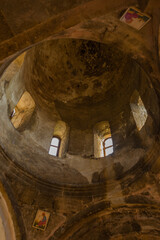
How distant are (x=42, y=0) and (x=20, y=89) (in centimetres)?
489

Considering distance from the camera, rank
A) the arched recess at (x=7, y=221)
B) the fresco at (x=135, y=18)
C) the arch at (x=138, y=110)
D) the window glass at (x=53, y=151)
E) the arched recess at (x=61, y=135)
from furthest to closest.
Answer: the arched recess at (x=61, y=135) < the window glass at (x=53, y=151) < the arch at (x=138, y=110) < the arched recess at (x=7, y=221) < the fresco at (x=135, y=18)

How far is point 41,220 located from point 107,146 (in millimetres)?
3521

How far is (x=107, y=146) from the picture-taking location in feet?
27.5

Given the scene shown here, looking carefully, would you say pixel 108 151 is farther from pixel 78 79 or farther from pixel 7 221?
pixel 78 79

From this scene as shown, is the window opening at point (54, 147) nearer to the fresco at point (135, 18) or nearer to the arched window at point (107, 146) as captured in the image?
the arched window at point (107, 146)

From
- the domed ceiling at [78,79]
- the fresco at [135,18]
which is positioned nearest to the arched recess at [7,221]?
the domed ceiling at [78,79]

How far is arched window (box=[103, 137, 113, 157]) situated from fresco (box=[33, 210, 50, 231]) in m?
2.99

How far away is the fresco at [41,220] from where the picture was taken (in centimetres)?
574

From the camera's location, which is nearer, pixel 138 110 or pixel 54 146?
pixel 138 110

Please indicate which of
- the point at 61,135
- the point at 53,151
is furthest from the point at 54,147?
the point at 61,135

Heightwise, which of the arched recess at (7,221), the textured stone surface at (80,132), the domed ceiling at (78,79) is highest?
the domed ceiling at (78,79)

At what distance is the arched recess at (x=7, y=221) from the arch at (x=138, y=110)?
4321 mm

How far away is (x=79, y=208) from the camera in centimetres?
620

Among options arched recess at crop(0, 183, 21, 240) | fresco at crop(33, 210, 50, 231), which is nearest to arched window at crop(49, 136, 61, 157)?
fresco at crop(33, 210, 50, 231)
